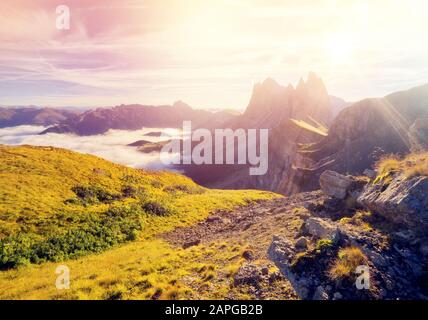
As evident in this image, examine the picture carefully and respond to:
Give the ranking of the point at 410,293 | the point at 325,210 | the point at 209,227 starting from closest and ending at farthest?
the point at 410,293 < the point at 325,210 < the point at 209,227

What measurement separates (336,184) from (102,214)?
28.3 meters

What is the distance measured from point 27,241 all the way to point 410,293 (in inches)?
1160

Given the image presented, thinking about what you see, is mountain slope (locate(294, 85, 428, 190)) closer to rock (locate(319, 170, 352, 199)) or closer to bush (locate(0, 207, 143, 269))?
rock (locate(319, 170, 352, 199))

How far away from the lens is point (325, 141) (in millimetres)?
100000

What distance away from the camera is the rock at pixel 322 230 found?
1475 centimetres

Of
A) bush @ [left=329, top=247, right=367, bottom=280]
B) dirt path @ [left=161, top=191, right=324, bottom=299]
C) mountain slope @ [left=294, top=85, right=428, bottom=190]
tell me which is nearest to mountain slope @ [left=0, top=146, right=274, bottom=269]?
dirt path @ [left=161, top=191, right=324, bottom=299]

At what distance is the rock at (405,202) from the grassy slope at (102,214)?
8.88 m

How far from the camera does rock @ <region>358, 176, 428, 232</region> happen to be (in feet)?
45.1

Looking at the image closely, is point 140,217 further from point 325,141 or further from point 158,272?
point 325,141

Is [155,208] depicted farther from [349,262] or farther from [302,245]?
[349,262]

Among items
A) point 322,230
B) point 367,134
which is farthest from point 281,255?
point 367,134

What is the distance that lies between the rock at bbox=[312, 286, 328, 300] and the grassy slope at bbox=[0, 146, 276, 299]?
183 inches

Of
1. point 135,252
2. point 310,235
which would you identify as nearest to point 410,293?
point 310,235

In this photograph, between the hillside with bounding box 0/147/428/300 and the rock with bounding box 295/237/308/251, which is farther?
the rock with bounding box 295/237/308/251
